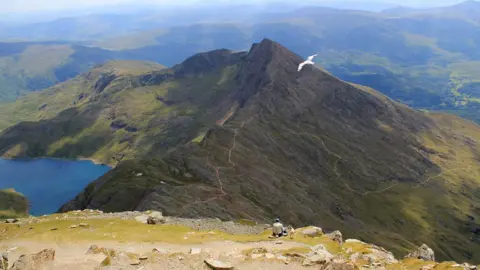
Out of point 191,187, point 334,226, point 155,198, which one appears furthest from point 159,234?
point 334,226

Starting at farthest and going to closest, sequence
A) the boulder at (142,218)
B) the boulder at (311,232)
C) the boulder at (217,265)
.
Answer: the boulder at (142,218), the boulder at (311,232), the boulder at (217,265)

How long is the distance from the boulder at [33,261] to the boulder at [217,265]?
51.8 feet

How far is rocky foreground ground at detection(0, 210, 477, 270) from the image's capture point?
39306 mm

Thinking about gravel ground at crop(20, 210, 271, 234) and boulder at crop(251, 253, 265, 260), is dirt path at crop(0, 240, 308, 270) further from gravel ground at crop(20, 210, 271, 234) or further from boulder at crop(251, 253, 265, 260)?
gravel ground at crop(20, 210, 271, 234)

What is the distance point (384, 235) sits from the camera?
188500 mm

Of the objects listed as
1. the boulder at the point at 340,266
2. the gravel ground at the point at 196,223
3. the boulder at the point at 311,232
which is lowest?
the gravel ground at the point at 196,223

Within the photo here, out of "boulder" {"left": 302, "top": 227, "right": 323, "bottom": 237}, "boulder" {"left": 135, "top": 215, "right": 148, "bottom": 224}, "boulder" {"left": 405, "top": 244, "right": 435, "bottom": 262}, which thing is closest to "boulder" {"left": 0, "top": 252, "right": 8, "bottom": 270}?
"boulder" {"left": 135, "top": 215, "right": 148, "bottom": 224}

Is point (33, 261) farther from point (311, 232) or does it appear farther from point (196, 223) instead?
point (311, 232)

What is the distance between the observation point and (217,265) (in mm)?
38562

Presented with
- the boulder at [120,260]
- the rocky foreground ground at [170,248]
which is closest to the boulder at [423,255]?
the rocky foreground ground at [170,248]

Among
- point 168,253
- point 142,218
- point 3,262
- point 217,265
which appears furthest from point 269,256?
point 142,218

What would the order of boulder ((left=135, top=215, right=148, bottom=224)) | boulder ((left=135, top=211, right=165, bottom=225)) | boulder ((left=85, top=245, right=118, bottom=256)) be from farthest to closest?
1. boulder ((left=135, top=215, right=148, bottom=224))
2. boulder ((left=135, top=211, right=165, bottom=225))
3. boulder ((left=85, top=245, right=118, bottom=256))

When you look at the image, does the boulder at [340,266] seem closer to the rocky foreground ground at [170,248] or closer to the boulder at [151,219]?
the rocky foreground ground at [170,248]

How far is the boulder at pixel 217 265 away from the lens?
38188 millimetres
